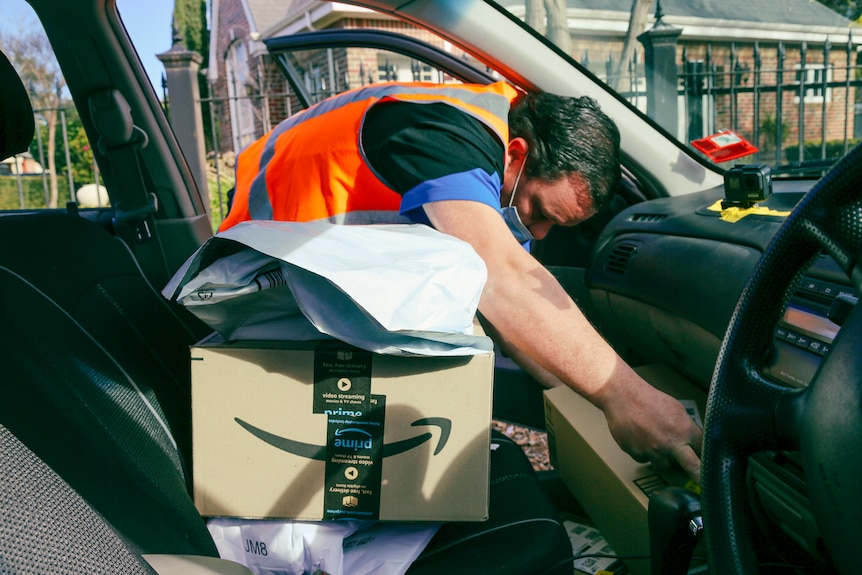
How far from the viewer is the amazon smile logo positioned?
1245mm

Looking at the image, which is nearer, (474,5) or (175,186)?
(474,5)

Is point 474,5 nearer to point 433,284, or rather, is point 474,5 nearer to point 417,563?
point 433,284

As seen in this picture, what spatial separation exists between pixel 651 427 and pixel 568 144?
89cm

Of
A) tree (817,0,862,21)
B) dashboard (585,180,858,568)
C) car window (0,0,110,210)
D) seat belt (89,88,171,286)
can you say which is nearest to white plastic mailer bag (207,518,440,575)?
dashboard (585,180,858,568)

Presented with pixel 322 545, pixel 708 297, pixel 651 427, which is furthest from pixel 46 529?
pixel 708 297

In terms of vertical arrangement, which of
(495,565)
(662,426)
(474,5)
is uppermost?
(474,5)

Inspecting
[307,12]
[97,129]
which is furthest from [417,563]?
[307,12]

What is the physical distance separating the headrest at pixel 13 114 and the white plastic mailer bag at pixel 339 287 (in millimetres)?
334

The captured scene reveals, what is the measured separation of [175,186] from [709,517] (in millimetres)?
2104

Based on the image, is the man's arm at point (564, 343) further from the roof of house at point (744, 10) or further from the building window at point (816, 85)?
the building window at point (816, 85)

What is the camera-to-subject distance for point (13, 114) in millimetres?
1239

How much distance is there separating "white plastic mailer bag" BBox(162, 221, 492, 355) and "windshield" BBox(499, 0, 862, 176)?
1045 mm

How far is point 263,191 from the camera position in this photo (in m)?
2.08

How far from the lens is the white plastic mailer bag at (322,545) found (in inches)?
50.7
